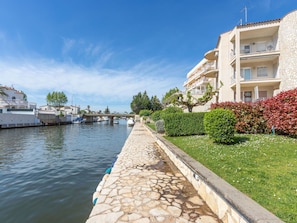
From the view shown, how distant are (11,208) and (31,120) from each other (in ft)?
152

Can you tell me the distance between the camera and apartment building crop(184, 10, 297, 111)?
703 inches

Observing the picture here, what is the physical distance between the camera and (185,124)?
41.6 ft

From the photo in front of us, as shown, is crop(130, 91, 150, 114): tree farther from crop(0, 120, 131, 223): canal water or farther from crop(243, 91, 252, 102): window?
crop(0, 120, 131, 223): canal water

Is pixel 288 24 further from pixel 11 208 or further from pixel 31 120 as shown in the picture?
pixel 31 120

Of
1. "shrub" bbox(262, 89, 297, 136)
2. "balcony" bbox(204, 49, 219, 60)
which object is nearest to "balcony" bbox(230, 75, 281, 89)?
"balcony" bbox(204, 49, 219, 60)

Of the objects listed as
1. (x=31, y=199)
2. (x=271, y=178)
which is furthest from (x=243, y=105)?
(x=31, y=199)

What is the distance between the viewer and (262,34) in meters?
20.3

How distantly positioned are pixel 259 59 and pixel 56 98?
7142 cm

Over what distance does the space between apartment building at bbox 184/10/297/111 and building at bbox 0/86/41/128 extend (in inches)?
1685

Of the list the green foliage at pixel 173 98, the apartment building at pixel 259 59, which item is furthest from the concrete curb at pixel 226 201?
the apartment building at pixel 259 59

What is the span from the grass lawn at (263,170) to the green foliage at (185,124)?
513 cm

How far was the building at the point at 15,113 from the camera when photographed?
35281 millimetres

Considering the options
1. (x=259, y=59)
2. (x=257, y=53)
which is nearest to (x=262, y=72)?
(x=259, y=59)

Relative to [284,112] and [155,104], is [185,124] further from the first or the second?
[155,104]
